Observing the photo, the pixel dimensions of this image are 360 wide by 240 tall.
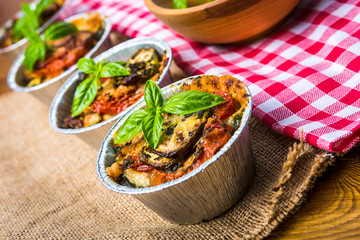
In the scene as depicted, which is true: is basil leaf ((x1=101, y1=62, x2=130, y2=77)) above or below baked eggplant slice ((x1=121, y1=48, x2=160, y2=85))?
above

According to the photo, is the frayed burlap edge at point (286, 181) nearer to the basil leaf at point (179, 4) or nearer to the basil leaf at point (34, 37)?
the basil leaf at point (179, 4)

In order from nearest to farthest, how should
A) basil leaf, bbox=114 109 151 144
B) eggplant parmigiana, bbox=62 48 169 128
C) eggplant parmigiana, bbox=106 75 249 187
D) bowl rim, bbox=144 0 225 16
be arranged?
eggplant parmigiana, bbox=106 75 249 187, basil leaf, bbox=114 109 151 144, bowl rim, bbox=144 0 225 16, eggplant parmigiana, bbox=62 48 169 128

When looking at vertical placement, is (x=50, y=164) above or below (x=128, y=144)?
below

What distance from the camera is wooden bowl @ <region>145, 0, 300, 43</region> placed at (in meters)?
1.44

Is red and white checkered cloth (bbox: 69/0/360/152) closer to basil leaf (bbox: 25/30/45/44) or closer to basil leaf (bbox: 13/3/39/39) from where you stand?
basil leaf (bbox: 25/30/45/44)

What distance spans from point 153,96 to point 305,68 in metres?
0.65

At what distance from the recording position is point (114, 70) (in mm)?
1594

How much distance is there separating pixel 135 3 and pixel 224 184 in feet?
5.74

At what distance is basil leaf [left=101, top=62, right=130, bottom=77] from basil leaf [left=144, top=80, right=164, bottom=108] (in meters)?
0.39

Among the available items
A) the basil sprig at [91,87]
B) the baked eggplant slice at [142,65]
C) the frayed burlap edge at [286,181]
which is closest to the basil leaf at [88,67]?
the basil sprig at [91,87]

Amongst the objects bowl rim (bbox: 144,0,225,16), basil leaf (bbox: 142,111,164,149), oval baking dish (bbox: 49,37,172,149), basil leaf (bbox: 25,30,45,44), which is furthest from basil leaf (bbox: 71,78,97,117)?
basil leaf (bbox: 25,30,45,44)

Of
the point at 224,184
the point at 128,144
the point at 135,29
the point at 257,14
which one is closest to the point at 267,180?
the point at 224,184

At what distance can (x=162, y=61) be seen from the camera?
1672 millimetres

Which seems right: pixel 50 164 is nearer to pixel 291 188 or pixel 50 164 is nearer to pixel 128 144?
pixel 128 144
